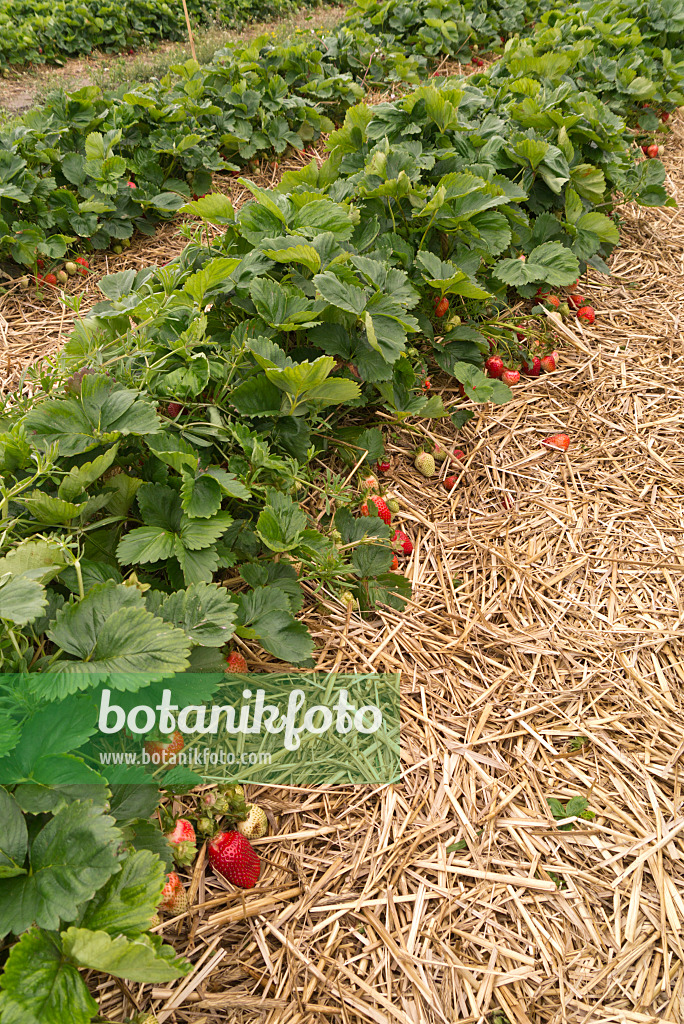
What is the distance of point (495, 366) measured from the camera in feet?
8.43

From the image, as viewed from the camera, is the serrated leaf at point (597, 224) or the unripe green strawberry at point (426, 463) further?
the serrated leaf at point (597, 224)

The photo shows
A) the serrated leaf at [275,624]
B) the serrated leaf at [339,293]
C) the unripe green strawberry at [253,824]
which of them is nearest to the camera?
the unripe green strawberry at [253,824]

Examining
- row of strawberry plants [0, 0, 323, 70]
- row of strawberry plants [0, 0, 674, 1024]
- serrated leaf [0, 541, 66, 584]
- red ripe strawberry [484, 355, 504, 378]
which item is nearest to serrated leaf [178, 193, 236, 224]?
row of strawberry plants [0, 0, 674, 1024]

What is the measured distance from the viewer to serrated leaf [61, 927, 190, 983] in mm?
840

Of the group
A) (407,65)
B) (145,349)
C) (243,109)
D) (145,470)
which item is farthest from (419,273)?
(407,65)

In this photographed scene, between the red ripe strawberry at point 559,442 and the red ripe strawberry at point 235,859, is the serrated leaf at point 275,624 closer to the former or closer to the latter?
the red ripe strawberry at point 235,859

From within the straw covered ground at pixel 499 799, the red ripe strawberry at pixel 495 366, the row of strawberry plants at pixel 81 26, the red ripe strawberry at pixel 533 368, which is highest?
the row of strawberry plants at pixel 81 26

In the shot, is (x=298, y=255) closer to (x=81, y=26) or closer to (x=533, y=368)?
(x=533, y=368)

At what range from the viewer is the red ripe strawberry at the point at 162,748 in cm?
125

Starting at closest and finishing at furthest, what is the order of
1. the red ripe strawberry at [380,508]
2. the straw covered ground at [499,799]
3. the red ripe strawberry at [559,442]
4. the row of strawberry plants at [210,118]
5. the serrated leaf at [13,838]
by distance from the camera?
the serrated leaf at [13,838]
the straw covered ground at [499,799]
the red ripe strawberry at [380,508]
the red ripe strawberry at [559,442]
the row of strawberry plants at [210,118]

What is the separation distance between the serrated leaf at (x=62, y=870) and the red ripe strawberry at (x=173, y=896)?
24 centimetres

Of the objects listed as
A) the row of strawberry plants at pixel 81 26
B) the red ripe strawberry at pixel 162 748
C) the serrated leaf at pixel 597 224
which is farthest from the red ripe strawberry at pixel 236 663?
the row of strawberry plants at pixel 81 26

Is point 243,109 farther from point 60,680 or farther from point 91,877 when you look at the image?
point 91,877

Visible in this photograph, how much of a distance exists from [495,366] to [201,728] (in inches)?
71.4
